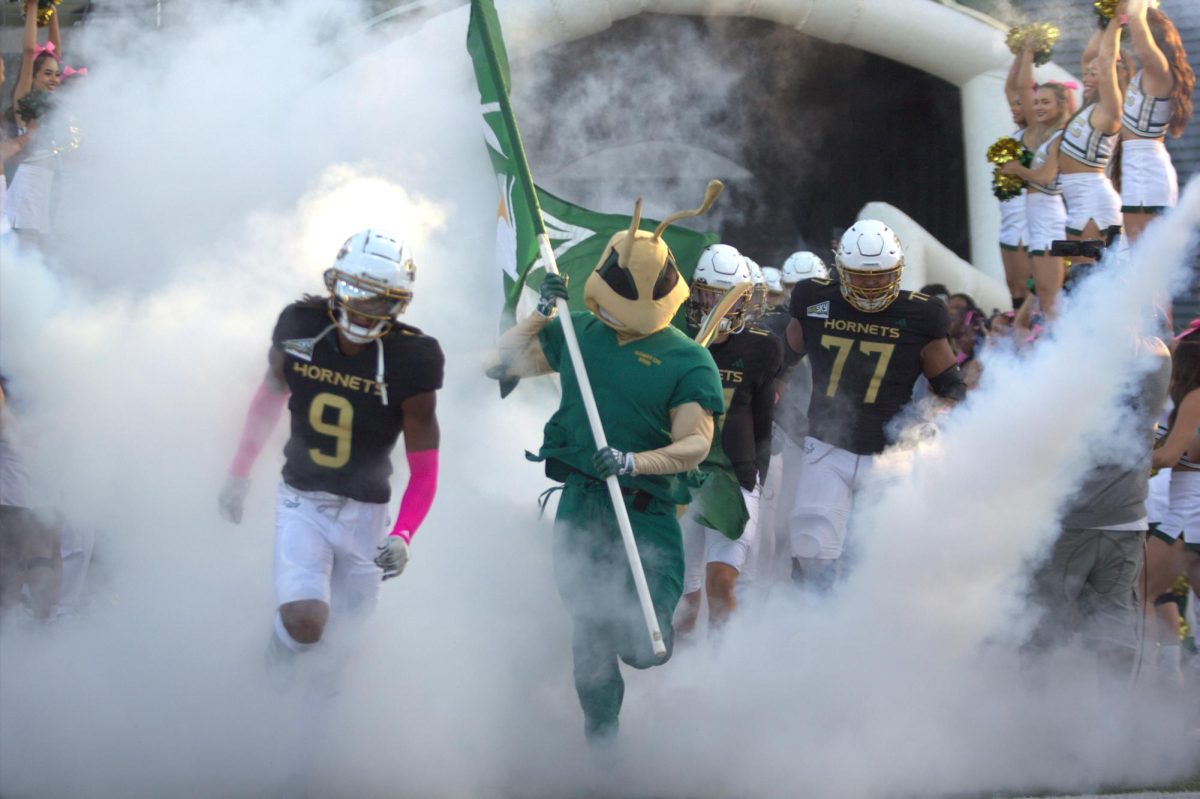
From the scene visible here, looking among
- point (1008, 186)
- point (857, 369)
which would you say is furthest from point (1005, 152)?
point (857, 369)

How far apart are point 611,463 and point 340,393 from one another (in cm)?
97

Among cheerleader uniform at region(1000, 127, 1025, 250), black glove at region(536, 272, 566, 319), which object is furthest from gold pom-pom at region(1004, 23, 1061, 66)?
black glove at region(536, 272, 566, 319)

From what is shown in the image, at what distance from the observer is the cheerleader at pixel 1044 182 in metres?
8.34

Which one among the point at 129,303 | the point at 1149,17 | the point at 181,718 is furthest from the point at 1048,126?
the point at 181,718

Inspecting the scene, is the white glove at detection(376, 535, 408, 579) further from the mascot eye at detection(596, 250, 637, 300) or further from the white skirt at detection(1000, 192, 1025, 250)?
the white skirt at detection(1000, 192, 1025, 250)

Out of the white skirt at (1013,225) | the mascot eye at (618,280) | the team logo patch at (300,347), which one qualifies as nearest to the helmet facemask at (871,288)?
the mascot eye at (618,280)

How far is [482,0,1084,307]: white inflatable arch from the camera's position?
1148 centimetres

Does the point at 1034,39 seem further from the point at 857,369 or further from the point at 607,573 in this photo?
the point at 607,573

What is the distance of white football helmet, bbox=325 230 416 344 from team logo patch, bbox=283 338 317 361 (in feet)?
0.40

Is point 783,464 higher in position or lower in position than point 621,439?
lower

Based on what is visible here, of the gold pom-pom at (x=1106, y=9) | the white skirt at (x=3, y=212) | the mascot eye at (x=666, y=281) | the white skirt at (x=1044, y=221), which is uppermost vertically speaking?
the gold pom-pom at (x=1106, y=9)

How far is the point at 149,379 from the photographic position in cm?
619

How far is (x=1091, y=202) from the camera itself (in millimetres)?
8281

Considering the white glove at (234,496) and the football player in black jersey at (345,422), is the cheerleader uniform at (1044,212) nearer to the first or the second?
the football player in black jersey at (345,422)
